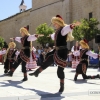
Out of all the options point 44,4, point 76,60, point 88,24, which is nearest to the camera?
point 76,60

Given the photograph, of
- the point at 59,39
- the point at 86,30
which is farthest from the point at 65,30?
the point at 86,30

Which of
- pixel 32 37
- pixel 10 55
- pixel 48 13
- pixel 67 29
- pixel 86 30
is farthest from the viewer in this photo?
pixel 48 13

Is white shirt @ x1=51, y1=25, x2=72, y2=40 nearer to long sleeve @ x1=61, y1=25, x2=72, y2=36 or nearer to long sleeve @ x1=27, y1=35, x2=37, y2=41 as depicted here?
long sleeve @ x1=61, y1=25, x2=72, y2=36

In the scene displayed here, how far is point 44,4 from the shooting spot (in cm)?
3412

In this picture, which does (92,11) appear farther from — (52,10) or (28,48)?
(28,48)

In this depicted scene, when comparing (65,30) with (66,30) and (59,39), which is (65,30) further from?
(59,39)

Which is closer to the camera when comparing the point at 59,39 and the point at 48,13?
the point at 59,39

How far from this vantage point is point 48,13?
32.2 meters

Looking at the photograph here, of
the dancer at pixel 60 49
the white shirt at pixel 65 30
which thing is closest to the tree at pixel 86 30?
the dancer at pixel 60 49

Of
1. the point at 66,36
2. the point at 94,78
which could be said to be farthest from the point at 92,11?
the point at 66,36

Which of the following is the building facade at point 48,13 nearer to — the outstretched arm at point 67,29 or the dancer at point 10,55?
the dancer at point 10,55

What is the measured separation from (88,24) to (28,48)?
1337 centimetres

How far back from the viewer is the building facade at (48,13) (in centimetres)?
2476

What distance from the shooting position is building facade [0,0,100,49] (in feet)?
81.2
